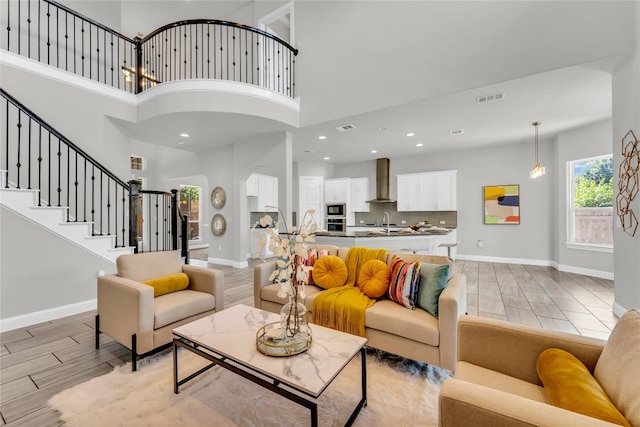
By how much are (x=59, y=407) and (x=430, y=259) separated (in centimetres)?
301

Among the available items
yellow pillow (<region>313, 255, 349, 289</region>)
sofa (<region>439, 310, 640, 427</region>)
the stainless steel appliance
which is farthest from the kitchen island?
the stainless steel appliance

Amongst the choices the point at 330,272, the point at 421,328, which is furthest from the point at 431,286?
the point at 330,272

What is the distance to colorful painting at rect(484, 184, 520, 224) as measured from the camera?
6391mm

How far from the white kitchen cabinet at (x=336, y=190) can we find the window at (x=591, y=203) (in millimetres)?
5201

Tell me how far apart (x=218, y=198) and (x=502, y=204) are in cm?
703

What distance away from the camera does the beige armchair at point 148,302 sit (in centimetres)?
213

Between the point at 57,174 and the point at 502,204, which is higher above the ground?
the point at 57,174

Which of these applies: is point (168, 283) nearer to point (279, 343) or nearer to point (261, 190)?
point (279, 343)

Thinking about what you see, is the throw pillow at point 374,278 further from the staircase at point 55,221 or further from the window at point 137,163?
the window at point 137,163

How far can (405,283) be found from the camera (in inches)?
91.7

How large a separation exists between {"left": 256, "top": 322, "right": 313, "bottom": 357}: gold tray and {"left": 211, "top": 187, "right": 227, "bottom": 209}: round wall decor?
17.3 feet

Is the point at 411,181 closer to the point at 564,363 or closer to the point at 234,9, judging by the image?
the point at 234,9

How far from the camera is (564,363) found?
1.16 meters

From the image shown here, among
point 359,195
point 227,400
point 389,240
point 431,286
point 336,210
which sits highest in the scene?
point 359,195
